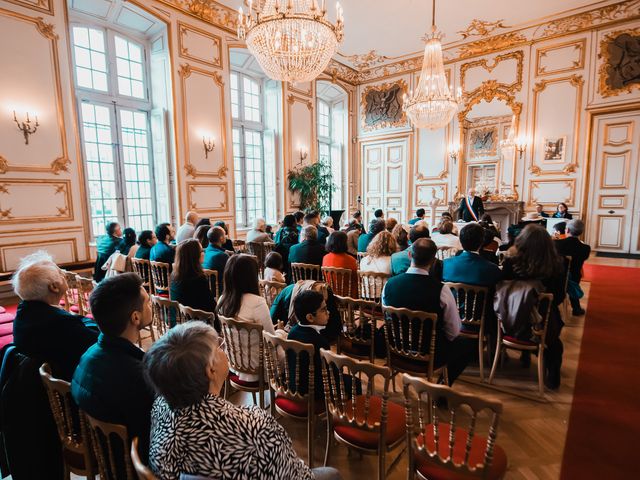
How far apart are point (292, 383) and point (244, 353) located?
416mm

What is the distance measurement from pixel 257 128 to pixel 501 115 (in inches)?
258

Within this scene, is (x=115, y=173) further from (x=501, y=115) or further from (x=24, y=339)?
(x=501, y=115)

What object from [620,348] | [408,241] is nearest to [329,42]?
[408,241]

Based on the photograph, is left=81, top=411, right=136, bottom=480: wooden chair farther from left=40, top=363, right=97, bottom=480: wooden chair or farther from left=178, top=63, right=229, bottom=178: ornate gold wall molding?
left=178, top=63, right=229, bottom=178: ornate gold wall molding

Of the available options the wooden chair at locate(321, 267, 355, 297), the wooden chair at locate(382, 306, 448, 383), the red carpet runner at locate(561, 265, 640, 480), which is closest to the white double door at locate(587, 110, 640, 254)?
the red carpet runner at locate(561, 265, 640, 480)

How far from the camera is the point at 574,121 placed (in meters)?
8.09

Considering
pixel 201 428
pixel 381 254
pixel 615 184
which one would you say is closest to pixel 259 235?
pixel 381 254

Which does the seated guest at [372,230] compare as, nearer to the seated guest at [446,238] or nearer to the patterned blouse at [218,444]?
the seated guest at [446,238]

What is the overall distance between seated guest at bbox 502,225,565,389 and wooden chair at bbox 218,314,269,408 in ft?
6.25

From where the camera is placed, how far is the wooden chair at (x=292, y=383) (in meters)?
1.78

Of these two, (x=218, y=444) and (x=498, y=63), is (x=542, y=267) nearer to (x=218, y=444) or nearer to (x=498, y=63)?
(x=218, y=444)

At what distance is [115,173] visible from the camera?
658 centimetres

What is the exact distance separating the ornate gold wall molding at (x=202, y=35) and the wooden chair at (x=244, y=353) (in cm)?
660

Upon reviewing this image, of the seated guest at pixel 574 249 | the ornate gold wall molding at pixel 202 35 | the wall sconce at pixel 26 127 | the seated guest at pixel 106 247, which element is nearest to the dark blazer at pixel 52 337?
the seated guest at pixel 106 247
